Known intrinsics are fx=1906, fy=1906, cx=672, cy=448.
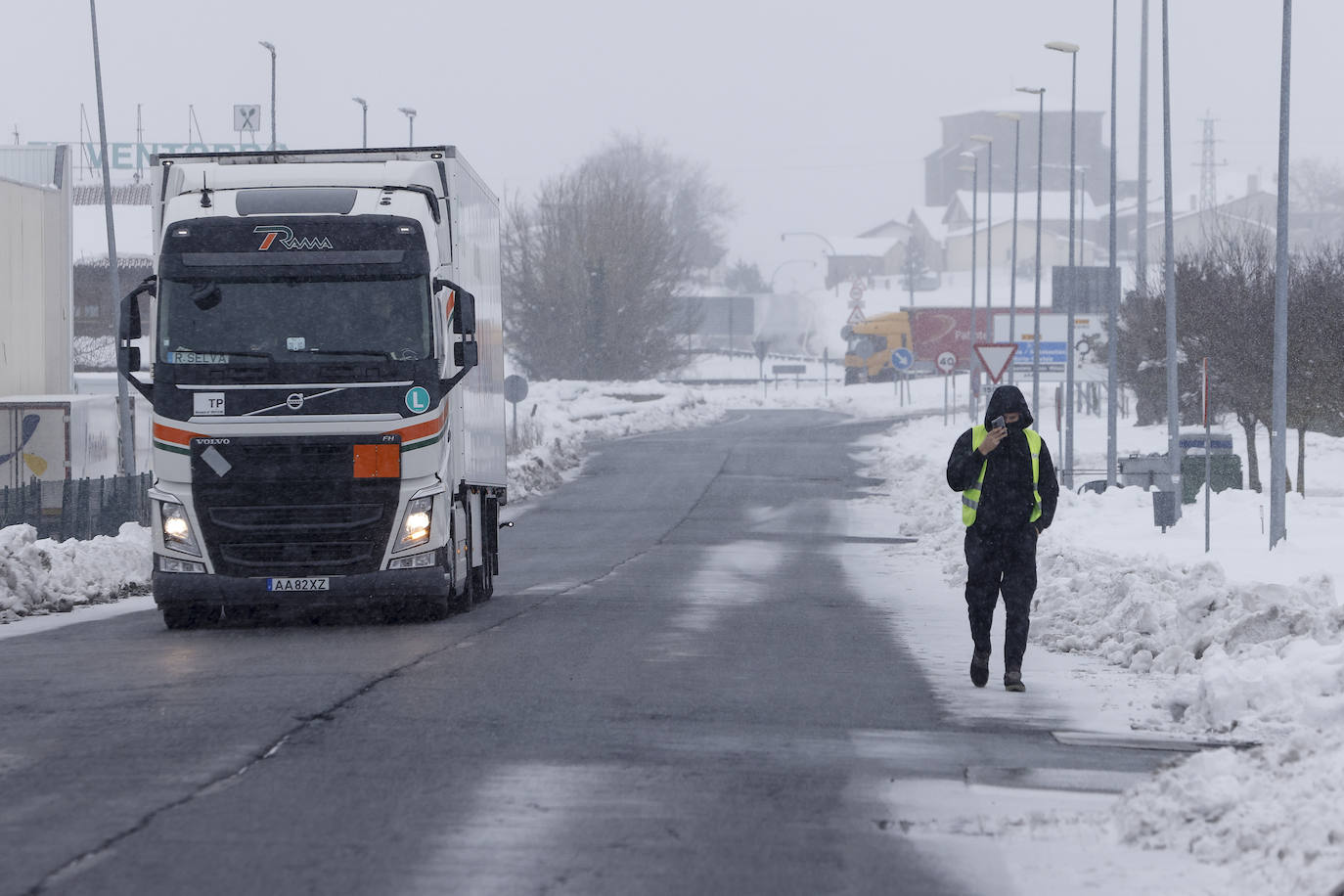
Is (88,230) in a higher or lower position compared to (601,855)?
higher

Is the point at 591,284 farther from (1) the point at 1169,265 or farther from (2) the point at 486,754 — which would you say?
(2) the point at 486,754

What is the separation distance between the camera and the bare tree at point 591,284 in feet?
250

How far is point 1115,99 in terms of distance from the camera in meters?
32.8

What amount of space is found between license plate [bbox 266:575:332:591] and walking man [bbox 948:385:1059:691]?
5184mm

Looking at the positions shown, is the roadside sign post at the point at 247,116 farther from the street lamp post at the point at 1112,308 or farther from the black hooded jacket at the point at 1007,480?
the black hooded jacket at the point at 1007,480

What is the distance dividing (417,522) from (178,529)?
172 centimetres

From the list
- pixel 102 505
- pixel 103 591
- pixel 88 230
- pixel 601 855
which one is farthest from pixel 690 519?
pixel 88 230

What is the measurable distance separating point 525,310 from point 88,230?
1770 centimetres

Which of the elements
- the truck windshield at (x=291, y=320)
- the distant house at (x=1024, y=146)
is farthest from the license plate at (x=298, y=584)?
the distant house at (x=1024, y=146)

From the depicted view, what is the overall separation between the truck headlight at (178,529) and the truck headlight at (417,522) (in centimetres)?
149

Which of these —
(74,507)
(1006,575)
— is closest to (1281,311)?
(1006,575)

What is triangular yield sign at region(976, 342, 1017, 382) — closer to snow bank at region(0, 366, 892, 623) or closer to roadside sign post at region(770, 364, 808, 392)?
snow bank at region(0, 366, 892, 623)

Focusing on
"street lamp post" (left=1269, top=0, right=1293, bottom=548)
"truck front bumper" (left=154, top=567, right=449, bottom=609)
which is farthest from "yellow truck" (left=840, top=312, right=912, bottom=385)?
"truck front bumper" (left=154, top=567, right=449, bottom=609)

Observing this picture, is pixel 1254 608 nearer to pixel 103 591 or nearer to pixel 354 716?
pixel 354 716
